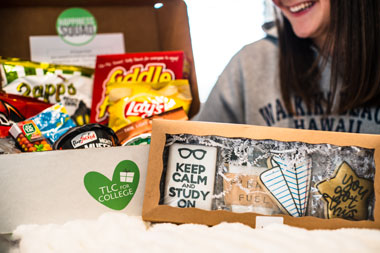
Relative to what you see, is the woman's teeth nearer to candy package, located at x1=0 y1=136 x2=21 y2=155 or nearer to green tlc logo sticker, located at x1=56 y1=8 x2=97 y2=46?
green tlc logo sticker, located at x1=56 y1=8 x2=97 y2=46

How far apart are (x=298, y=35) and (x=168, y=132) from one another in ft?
2.51

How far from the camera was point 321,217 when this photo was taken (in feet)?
1.85

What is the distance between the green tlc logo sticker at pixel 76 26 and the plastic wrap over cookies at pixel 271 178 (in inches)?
27.0

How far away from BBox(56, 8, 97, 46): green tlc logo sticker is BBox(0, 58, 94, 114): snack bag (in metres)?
0.13

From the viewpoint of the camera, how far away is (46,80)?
0.98 meters

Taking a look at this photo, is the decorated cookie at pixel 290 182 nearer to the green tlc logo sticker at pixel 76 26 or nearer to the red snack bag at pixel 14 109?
the red snack bag at pixel 14 109

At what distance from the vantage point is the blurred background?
1332 millimetres

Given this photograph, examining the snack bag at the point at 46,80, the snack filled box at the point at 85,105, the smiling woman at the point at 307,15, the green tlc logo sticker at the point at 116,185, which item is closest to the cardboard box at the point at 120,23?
the snack filled box at the point at 85,105

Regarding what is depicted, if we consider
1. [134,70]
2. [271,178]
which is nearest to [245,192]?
[271,178]

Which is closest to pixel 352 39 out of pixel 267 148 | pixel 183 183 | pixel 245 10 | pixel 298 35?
pixel 298 35

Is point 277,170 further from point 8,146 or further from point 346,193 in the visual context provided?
point 8,146

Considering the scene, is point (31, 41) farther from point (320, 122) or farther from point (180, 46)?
point (320, 122)

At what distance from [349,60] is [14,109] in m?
0.94

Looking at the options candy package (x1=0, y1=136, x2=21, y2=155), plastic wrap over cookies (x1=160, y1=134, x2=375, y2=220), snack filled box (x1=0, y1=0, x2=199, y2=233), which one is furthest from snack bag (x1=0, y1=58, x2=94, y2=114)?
plastic wrap over cookies (x1=160, y1=134, x2=375, y2=220)
